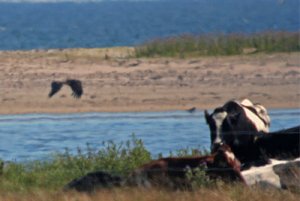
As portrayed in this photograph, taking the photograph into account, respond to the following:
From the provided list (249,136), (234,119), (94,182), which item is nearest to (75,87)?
(234,119)

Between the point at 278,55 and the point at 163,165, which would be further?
the point at 278,55

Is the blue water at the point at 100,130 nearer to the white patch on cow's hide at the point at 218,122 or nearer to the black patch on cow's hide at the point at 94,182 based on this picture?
the white patch on cow's hide at the point at 218,122

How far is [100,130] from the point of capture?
16.3 m

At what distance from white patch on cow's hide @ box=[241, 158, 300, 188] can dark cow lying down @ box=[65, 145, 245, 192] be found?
0.09m

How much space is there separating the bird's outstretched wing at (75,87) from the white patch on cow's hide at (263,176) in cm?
1083

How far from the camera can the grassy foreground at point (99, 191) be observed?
28.0 feet

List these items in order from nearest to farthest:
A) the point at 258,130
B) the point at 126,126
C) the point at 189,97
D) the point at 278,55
→ the point at 258,130
the point at 126,126
the point at 189,97
the point at 278,55

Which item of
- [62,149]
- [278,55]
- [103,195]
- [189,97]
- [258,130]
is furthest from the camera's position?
[278,55]

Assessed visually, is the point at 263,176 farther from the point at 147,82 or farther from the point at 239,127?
the point at 147,82

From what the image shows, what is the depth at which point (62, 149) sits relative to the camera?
14375mm

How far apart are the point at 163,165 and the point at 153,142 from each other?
19.1 ft

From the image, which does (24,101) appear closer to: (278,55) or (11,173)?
(278,55)

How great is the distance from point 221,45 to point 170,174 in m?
16.7

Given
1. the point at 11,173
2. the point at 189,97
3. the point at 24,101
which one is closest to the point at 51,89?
the point at 24,101
